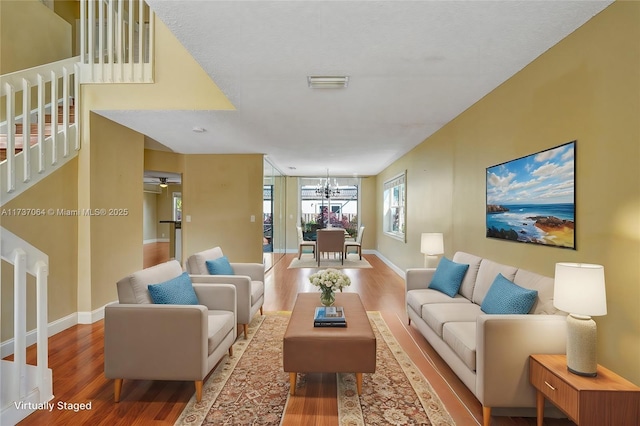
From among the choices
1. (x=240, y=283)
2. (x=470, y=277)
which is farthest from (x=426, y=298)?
(x=240, y=283)

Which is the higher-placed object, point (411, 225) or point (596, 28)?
point (596, 28)

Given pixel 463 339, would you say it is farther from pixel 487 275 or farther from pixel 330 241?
pixel 330 241

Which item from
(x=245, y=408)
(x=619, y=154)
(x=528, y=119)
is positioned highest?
(x=528, y=119)

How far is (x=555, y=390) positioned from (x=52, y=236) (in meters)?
4.57

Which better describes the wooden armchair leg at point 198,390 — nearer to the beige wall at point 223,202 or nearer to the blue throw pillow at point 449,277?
the blue throw pillow at point 449,277

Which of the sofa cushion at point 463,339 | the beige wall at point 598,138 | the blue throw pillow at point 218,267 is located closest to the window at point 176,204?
the blue throw pillow at point 218,267

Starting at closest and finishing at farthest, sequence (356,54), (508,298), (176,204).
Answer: (508,298), (356,54), (176,204)

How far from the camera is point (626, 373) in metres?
1.87

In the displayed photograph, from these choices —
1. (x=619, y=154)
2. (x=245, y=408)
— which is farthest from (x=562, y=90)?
(x=245, y=408)

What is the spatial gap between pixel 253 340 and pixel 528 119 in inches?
128

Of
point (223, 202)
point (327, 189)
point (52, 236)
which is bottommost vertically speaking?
point (52, 236)

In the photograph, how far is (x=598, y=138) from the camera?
6.76 ft

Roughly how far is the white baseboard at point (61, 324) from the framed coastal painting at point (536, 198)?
180 inches

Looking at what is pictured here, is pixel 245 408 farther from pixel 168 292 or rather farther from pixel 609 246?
pixel 609 246
